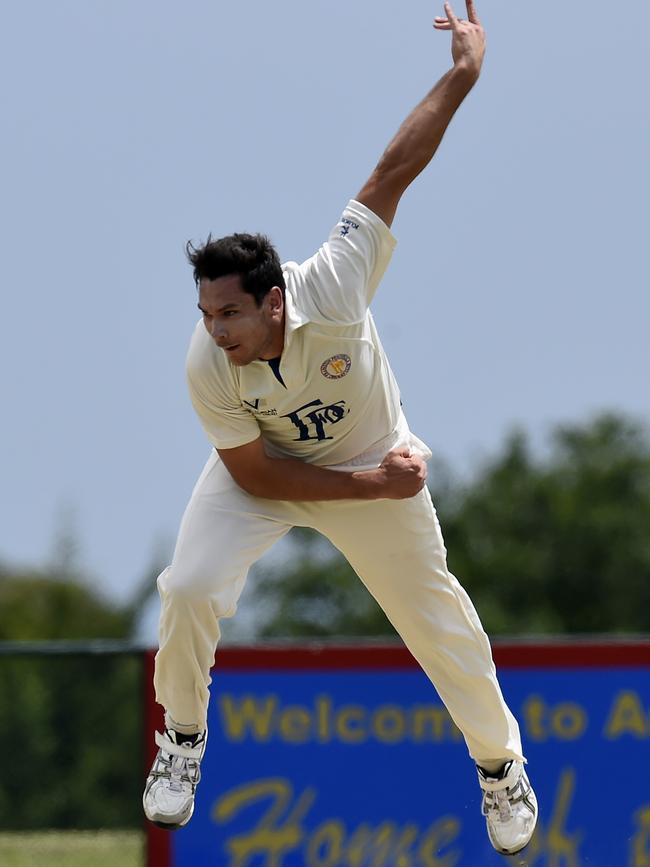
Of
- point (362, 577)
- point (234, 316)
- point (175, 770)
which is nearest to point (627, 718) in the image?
point (362, 577)

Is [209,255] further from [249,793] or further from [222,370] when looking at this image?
[249,793]

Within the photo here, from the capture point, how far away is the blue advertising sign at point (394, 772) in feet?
29.2

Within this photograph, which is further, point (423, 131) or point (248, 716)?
point (248, 716)

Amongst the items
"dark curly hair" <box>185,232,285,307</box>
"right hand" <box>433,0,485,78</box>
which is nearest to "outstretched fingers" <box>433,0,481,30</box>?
"right hand" <box>433,0,485,78</box>

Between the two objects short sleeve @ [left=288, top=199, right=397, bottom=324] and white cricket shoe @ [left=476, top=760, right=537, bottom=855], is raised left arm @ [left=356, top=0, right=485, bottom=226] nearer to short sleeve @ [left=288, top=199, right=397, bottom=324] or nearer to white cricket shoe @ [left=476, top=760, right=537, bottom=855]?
short sleeve @ [left=288, top=199, right=397, bottom=324]

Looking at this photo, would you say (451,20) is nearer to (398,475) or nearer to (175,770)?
(398,475)

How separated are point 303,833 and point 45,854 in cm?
180

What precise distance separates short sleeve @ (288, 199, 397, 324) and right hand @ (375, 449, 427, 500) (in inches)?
21.0

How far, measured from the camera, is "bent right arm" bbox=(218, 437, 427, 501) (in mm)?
6363

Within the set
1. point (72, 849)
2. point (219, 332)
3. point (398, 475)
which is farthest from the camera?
point (72, 849)

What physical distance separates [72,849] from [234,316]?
196 inches

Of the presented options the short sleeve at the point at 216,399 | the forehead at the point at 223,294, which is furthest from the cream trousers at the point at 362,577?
the forehead at the point at 223,294

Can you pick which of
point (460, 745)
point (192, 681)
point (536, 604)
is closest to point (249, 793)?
point (460, 745)

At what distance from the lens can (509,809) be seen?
23.0 feet
